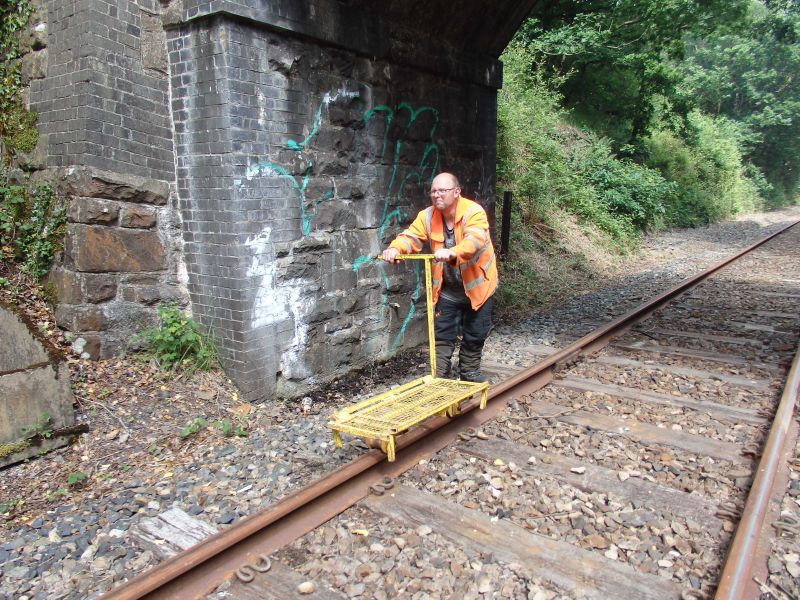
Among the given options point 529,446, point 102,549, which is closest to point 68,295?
point 102,549

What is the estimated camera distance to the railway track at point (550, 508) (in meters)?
2.62

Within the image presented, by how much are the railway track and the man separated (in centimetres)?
59

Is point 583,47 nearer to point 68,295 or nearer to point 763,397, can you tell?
point 763,397

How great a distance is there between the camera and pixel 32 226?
15.3 ft

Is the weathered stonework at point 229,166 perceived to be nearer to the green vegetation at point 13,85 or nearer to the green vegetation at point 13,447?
the green vegetation at point 13,85

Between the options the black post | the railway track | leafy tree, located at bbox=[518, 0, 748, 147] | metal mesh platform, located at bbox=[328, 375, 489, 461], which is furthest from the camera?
A: leafy tree, located at bbox=[518, 0, 748, 147]

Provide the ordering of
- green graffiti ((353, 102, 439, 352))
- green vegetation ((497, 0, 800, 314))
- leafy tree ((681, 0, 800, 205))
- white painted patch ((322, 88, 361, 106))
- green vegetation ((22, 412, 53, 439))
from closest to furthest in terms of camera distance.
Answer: green vegetation ((22, 412, 53, 439))
white painted patch ((322, 88, 361, 106))
green graffiti ((353, 102, 439, 352))
green vegetation ((497, 0, 800, 314))
leafy tree ((681, 0, 800, 205))

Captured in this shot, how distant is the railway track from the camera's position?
262cm

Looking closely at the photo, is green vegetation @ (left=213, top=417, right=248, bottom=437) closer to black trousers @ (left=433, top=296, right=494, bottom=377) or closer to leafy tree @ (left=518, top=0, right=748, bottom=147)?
black trousers @ (left=433, top=296, right=494, bottom=377)

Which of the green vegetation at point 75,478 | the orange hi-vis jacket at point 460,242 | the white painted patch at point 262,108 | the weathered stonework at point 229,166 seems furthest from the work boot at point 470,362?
the green vegetation at point 75,478

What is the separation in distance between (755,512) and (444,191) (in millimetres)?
2680

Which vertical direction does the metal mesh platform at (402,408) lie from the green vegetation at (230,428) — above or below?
above

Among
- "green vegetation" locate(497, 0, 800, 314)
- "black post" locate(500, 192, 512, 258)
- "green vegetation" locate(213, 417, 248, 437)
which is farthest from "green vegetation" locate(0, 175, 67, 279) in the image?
"black post" locate(500, 192, 512, 258)

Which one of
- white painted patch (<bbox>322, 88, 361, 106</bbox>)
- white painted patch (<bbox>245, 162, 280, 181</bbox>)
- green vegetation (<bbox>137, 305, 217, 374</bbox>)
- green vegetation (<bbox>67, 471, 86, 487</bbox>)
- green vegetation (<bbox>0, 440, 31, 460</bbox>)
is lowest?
green vegetation (<bbox>67, 471, 86, 487</bbox>)
